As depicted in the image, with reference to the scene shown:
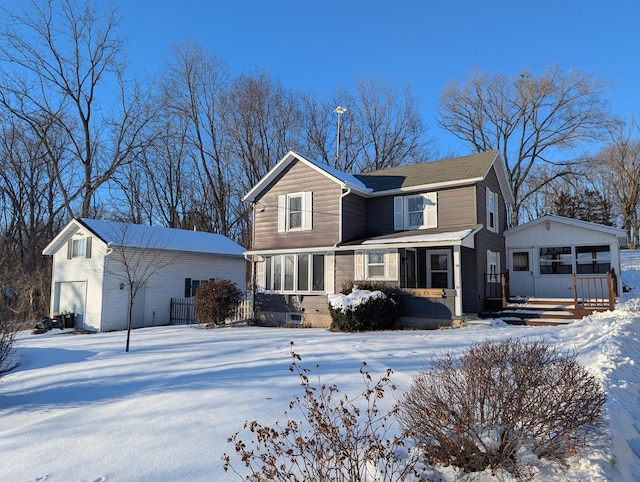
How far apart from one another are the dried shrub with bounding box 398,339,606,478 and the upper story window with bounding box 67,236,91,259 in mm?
21286

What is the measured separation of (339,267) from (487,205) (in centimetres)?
616

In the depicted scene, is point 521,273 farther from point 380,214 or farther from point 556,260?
point 380,214

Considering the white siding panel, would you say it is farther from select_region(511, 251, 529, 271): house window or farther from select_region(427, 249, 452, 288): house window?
select_region(427, 249, 452, 288): house window

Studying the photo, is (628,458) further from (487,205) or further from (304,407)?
(487,205)

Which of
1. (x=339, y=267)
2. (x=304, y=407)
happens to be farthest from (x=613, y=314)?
(x=304, y=407)

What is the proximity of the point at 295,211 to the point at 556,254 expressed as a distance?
11038 millimetres

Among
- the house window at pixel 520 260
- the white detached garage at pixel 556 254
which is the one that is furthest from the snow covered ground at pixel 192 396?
the house window at pixel 520 260

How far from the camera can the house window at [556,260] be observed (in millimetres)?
17953

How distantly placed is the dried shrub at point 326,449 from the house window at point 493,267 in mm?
11759

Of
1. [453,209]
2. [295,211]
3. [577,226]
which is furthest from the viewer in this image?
[295,211]

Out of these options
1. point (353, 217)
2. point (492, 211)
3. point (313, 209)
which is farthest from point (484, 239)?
Answer: point (313, 209)

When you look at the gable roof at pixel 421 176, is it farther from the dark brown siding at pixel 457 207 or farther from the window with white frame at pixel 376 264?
the window with white frame at pixel 376 264

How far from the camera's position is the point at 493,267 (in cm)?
1714

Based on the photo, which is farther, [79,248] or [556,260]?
[79,248]
